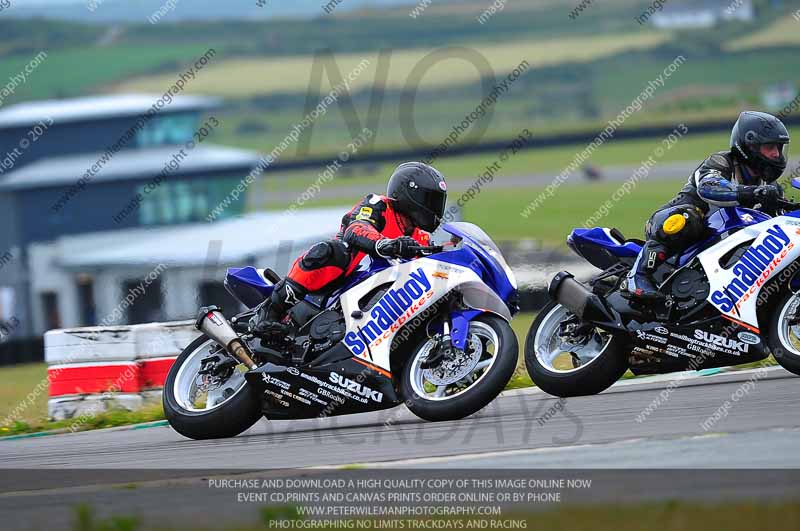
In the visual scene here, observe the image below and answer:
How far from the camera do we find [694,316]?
8.70 m

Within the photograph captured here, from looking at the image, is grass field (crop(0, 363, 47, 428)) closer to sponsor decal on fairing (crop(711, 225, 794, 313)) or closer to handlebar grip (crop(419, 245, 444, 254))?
handlebar grip (crop(419, 245, 444, 254))

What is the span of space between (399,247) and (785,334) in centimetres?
262

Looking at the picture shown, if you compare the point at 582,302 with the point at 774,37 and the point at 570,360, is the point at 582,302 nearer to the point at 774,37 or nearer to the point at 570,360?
the point at 570,360

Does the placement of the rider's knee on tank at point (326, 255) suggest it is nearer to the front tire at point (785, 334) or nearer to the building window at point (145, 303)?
the front tire at point (785, 334)

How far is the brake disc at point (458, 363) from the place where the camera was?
814 cm

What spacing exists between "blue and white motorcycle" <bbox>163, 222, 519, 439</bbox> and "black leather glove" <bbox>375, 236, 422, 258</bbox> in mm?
119

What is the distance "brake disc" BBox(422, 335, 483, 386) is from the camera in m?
8.14

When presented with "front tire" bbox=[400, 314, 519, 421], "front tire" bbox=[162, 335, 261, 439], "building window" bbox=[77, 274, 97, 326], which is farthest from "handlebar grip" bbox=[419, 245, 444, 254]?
"building window" bbox=[77, 274, 97, 326]

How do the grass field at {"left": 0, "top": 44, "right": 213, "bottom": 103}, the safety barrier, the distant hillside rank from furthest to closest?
the distant hillside → the grass field at {"left": 0, "top": 44, "right": 213, "bottom": 103} → the safety barrier

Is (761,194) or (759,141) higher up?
(759,141)

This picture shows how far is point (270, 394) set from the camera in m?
8.66

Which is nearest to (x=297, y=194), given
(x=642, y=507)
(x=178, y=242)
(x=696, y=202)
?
(x=178, y=242)

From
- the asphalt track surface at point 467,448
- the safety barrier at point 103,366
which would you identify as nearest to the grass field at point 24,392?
the safety barrier at point 103,366

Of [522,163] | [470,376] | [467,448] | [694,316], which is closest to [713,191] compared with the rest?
[694,316]
